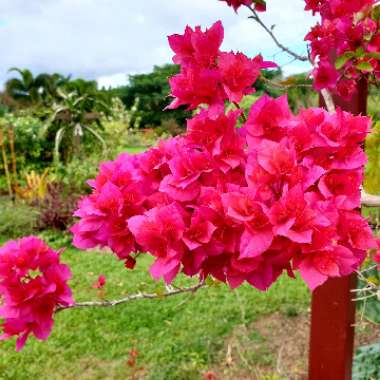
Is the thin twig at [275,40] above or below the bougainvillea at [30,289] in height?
above

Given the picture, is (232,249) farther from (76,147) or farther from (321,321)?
(76,147)

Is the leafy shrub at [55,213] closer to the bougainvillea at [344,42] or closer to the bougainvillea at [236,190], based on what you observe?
the bougainvillea at [344,42]

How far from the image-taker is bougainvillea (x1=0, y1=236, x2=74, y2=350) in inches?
48.1

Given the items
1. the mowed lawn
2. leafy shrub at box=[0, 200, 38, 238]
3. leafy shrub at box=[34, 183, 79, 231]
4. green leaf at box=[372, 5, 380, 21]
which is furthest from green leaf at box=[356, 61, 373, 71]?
leafy shrub at box=[0, 200, 38, 238]

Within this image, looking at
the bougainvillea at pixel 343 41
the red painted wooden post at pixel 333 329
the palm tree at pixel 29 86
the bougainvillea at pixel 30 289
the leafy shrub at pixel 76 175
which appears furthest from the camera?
the palm tree at pixel 29 86

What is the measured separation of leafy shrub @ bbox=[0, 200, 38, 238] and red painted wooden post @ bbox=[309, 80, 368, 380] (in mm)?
4383

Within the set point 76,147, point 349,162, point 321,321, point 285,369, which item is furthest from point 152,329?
point 76,147

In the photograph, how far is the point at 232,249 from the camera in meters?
0.78

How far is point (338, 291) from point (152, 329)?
165cm

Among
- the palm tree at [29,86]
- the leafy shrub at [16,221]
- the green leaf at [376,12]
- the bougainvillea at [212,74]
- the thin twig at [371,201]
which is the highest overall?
the palm tree at [29,86]

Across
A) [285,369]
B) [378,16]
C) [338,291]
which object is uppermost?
[378,16]

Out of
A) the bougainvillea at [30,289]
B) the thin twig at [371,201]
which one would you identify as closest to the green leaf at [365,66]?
the thin twig at [371,201]

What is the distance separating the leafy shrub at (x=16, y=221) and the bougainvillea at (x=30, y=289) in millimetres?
4577

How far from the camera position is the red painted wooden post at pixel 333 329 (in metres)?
1.81
